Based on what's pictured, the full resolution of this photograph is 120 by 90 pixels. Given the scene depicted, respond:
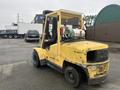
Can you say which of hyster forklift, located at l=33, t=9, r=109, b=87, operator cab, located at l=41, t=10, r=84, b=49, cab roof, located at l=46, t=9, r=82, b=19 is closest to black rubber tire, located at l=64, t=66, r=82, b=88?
hyster forklift, located at l=33, t=9, r=109, b=87

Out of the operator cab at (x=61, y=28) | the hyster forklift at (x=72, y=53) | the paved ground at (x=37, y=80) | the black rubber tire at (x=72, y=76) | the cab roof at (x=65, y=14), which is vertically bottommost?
the paved ground at (x=37, y=80)

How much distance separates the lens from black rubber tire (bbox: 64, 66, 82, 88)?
22.4 feet

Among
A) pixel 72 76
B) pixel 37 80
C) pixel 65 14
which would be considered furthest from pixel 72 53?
pixel 65 14

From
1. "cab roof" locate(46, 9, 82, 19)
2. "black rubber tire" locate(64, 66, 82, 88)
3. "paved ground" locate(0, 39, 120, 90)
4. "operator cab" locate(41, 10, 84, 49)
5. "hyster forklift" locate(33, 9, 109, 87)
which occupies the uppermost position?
"cab roof" locate(46, 9, 82, 19)

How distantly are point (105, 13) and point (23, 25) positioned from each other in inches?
666

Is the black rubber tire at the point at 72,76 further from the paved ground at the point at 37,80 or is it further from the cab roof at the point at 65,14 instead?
the cab roof at the point at 65,14

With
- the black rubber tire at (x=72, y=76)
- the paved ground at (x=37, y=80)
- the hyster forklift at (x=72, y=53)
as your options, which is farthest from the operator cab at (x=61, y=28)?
the paved ground at (x=37, y=80)

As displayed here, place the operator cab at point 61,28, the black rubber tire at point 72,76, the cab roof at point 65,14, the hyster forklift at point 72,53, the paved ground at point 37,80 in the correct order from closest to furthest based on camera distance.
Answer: the hyster forklift at point 72,53 < the black rubber tire at point 72,76 < the paved ground at point 37,80 < the operator cab at point 61,28 < the cab roof at point 65,14

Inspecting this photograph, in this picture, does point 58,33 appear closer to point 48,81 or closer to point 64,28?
point 64,28

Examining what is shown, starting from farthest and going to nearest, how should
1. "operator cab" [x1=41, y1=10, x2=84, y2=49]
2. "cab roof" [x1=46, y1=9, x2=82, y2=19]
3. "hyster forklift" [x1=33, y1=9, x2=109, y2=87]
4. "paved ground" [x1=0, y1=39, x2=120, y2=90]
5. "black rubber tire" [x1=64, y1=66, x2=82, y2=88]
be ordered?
"cab roof" [x1=46, y1=9, x2=82, y2=19] < "operator cab" [x1=41, y1=10, x2=84, y2=49] < "paved ground" [x1=0, y1=39, x2=120, y2=90] < "black rubber tire" [x1=64, y1=66, x2=82, y2=88] < "hyster forklift" [x1=33, y1=9, x2=109, y2=87]

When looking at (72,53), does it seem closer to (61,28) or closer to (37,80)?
(61,28)

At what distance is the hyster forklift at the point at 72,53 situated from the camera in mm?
6566

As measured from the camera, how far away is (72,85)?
7.05 metres

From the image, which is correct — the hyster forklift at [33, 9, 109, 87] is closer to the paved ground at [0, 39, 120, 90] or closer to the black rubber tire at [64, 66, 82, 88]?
the black rubber tire at [64, 66, 82, 88]
